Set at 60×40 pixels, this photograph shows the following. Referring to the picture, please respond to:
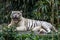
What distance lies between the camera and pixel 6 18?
1126 centimetres

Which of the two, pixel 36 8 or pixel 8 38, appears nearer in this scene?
pixel 8 38

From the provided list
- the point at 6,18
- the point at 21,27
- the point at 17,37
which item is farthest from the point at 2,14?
the point at 17,37

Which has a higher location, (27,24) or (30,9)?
(30,9)

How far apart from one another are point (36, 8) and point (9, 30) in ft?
17.6

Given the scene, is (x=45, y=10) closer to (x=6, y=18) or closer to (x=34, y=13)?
(x=34, y=13)

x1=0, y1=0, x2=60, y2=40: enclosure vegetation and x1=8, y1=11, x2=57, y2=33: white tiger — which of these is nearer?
x1=8, y1=11, x2=57, y2=33: white tiger

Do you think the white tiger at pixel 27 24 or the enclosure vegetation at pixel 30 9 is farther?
the enclosure vegetation at pixel 30 9

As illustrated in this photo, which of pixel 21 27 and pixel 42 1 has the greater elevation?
pixel 42 1

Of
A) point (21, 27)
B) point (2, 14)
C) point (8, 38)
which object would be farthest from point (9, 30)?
point (2, 14)

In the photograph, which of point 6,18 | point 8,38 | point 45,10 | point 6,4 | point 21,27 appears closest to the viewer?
point 8,38

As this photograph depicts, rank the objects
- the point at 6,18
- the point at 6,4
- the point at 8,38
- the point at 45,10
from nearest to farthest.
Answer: the point at 8,38 → the point at 45,10 → the point at 6,18 → the point at 6,4

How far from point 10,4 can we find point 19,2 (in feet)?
1.43

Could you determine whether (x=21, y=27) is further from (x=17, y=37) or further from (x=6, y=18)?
(x=17, y=37)

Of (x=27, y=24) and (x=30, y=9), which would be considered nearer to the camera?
(x=27, y=24)
